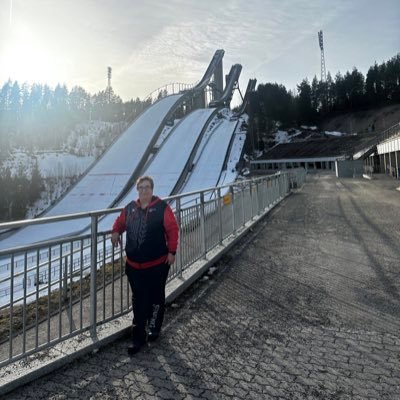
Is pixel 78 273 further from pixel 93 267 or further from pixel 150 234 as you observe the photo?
pixel 150 234

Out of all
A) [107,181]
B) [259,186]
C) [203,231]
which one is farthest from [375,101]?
[203,231]

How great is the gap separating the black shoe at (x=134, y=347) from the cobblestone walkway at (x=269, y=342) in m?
0.06

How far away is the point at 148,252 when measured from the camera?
3.66 metres

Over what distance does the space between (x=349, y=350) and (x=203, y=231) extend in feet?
12.1

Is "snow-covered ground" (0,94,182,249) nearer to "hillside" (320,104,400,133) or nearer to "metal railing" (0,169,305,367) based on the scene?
"metal railing" (0,169,305,367)

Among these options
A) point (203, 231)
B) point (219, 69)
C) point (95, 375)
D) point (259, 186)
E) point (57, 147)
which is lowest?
point (95, 375)

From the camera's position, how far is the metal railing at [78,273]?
3221 millimetres

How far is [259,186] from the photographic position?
517 inches

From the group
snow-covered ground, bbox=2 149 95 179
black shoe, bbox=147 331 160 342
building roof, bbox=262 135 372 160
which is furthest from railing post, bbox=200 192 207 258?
building roof, bbox=262 135 372 160

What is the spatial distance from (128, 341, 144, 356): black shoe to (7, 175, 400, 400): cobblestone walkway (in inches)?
2.4

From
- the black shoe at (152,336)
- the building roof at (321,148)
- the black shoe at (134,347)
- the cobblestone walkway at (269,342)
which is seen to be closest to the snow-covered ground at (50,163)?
the building roof at (321,148)

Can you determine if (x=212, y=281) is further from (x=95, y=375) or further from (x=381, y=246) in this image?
(x=381, y=246)

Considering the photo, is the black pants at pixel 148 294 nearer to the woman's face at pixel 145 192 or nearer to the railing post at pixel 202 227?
the woman's face at pixel 145 192

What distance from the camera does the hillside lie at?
297ft
